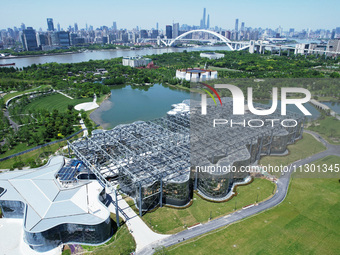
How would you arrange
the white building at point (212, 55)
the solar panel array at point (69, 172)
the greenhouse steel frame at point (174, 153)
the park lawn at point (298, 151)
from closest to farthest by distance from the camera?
the greenhouse steel frame at point (174, 153)
the solar panel array at point (69, 172)
the park lawn at point (298, 151)
the white building at point (212, 55)

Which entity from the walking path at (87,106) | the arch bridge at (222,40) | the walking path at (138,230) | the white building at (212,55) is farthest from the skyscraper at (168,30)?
the walking path at (138,230)

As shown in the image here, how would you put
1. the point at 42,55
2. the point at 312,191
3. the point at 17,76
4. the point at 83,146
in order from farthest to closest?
the point at 42,55 → the point at 17,76 → the point at 83,146 → the point at 312,191

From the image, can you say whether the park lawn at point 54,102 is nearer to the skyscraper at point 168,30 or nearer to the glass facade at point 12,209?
the glass facade at point 12,209

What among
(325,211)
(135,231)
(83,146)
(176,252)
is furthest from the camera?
(83,146)

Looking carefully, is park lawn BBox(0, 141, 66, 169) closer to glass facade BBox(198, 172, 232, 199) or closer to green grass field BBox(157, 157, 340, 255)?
glass facade BBox(198, 172, 232, 199)

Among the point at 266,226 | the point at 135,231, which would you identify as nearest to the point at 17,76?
the point at 135,231

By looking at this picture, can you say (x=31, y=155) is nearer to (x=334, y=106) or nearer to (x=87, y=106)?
(x=87, y=106)

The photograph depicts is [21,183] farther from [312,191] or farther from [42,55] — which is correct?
[42,55]
